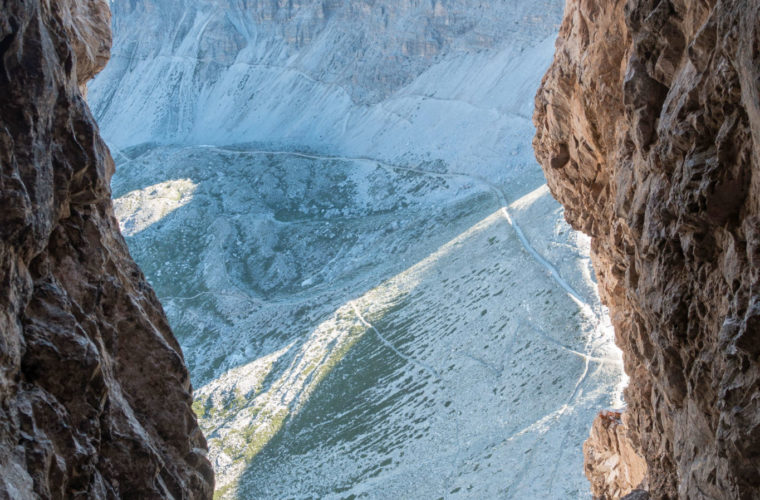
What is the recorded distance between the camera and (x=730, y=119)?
7.50m

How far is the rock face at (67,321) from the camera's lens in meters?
6.96

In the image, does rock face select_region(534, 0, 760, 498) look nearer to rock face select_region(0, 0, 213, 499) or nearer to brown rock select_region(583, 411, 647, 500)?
brown rock select_region(583, 411, 647, 500)

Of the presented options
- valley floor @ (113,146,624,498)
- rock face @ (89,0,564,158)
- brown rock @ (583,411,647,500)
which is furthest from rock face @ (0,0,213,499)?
rock face @ (89,0,564,158)

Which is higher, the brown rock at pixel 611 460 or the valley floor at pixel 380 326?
the brown rock at pixel 611 460

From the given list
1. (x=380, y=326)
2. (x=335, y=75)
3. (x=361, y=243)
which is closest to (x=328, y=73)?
(x=335, y=75)

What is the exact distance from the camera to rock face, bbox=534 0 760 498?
23.3 ft

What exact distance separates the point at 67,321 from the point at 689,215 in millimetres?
7064

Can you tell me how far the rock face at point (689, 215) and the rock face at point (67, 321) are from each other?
663cm

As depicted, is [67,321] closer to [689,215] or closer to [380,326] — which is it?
[689,215]

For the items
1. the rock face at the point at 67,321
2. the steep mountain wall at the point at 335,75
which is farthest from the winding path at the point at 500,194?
the rock face at the point at 67,321

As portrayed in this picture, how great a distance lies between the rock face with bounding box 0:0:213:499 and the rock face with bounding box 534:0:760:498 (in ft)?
21.7

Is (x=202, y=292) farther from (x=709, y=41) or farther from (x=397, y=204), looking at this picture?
(x=709, y=41)

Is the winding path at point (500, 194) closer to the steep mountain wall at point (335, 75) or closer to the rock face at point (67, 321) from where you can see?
the steep mountain wall at point (335, 75)

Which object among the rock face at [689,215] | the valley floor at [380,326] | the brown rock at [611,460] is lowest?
the valley floor at [380,326]
